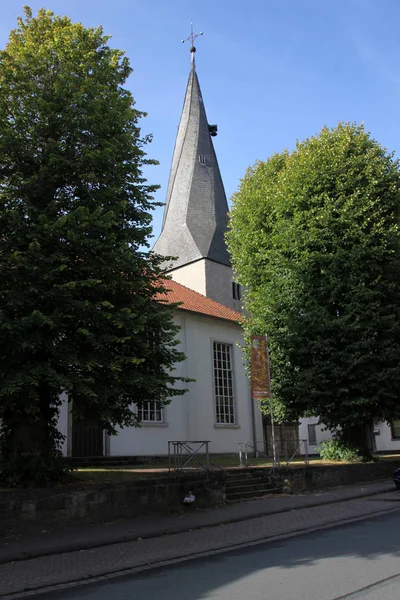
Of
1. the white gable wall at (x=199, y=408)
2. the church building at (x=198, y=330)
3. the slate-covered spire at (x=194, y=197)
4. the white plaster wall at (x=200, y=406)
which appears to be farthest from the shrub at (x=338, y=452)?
the slate-covered spire at (x=194, y=197)

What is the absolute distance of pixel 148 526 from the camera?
10.8 metres

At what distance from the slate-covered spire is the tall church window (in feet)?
37.1

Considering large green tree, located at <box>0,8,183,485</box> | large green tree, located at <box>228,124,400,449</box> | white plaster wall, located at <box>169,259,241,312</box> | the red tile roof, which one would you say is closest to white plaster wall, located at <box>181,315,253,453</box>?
the red tile roof

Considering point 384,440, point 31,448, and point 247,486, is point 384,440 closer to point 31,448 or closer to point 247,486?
point 247,486

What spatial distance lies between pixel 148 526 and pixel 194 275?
26680 mm

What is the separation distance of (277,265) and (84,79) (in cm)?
1021

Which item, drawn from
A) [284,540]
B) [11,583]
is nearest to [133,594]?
[11,583]

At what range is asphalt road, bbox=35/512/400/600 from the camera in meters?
5.84

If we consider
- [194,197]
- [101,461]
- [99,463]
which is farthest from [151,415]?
[194,197]

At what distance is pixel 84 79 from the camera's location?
1249 centimetres

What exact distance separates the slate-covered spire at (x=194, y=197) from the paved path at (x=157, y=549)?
25562 millimetres

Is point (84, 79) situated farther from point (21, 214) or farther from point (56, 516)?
point (56, 516)

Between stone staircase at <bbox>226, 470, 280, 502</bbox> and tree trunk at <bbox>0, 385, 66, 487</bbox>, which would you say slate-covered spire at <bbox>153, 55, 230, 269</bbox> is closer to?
stone staircase at <bbox>226, 470, 280, 502</bbox>

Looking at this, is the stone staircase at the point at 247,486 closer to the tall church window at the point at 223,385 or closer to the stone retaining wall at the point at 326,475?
the stone retaining wall at the point at 326,475
